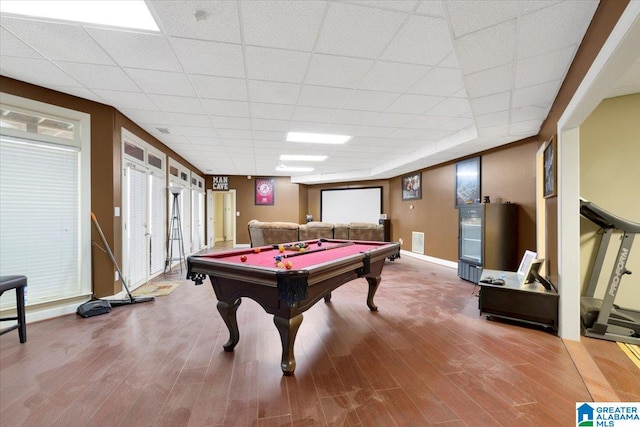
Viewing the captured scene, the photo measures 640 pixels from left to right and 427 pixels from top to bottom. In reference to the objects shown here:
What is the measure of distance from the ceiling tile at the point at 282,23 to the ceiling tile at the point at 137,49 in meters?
0.78

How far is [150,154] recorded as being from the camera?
16.9ft

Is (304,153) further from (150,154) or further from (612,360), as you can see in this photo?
(612,360)

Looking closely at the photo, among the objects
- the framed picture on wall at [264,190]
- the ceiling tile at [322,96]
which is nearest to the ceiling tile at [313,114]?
the ceiling tile at [322,96]

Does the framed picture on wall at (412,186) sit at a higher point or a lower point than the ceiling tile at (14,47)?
lower

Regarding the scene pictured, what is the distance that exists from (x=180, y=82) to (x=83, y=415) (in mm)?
3032

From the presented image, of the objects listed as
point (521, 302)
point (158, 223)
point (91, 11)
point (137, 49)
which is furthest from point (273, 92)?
point (158, 223)

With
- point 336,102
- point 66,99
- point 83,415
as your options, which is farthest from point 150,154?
point 83,415

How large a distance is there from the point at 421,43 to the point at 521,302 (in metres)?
2.89

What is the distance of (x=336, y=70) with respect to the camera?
278 cm

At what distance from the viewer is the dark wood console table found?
287 centimetres

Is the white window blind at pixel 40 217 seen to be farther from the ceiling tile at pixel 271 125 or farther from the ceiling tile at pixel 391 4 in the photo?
the ceiling tile at pixel 391 4

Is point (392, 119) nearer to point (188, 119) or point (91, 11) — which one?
point (188, 119)

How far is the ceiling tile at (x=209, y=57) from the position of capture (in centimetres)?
235

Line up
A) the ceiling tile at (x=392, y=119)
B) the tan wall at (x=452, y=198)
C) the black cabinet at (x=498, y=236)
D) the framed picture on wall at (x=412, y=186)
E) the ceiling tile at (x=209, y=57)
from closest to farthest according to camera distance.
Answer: the ceiling tile at (x=209, y=57) < the ceiling tile at (x=392, y=119) < the tan wall at (x=452, y=198) < the black cabinet at (x=498, y=236) < the framed picture on wall at (x=412, y=186)
